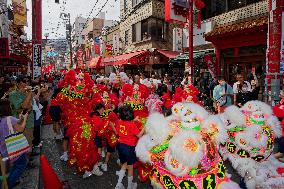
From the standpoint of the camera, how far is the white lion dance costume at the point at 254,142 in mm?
4141

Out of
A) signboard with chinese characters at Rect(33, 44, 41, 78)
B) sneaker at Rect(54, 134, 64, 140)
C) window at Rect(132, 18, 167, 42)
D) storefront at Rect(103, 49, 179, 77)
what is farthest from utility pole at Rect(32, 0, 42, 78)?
window at Rect(132, 18, 167, 42)

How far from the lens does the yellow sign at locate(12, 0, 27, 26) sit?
26.1 meters

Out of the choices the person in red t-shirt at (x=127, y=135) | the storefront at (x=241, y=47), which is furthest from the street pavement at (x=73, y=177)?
the storefront at (x=241, y=47)

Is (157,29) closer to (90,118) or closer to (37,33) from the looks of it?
(37,33)

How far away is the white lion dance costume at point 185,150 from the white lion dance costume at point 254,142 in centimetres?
128

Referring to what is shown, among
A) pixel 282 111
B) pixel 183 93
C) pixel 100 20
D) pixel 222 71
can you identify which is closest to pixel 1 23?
Result: pixel 222 71

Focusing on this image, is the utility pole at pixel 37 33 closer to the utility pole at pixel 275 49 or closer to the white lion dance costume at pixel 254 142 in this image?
the utility pole at pixel 275 49

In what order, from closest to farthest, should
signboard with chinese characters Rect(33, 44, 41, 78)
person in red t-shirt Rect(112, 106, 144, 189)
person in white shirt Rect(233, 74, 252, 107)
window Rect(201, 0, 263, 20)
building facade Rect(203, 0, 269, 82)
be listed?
person in red t-shirt Rect(112, 106, 144, 189) → person in white shirt Rect(233, 74, 252, 107) → building facade Rect(203, 0, 269, 82) → signboard with chinese characters Rect(33, 44, 41, 78) → window Rect(201, 0, 263, 20)

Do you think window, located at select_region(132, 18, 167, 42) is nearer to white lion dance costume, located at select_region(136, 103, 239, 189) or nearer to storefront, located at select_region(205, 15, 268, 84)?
storefront, located at select_region(205, 15, 268, 84)

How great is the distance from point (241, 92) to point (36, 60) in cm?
881

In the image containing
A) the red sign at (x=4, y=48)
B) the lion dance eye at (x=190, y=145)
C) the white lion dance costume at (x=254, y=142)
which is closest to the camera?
the lion dance eye at (x=190, y=145)

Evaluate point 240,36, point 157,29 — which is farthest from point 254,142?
point 157,29

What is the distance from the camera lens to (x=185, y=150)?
2.73m

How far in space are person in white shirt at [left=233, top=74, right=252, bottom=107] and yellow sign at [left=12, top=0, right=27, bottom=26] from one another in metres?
22.5
